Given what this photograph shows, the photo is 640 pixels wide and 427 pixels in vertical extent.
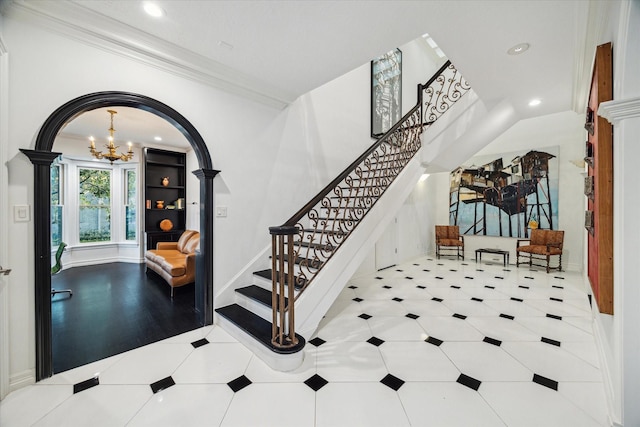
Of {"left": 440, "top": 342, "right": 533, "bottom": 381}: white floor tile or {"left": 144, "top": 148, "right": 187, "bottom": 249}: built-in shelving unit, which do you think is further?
{"left": 144, "top": 148, "right": 187, "bottom": 249}: built-in shelving unit

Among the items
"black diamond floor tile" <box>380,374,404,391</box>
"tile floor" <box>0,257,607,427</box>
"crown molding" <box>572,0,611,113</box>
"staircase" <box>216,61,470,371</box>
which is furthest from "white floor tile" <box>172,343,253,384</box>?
"crown molding" <box>572,0,611,113</box>

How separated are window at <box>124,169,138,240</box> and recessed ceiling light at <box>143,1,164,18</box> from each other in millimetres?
5614

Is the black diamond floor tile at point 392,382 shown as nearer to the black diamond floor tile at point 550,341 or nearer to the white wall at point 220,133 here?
the black diamond floor tile at point 550,341

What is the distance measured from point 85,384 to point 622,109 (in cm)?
395

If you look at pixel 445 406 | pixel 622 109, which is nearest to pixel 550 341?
pixel 445 406

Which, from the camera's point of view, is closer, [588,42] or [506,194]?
[588,42]

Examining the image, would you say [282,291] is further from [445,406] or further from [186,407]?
[445,406]

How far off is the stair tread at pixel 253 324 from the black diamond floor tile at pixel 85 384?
1.08 meters

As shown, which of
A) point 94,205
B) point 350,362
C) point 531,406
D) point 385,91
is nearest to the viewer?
point 531,406

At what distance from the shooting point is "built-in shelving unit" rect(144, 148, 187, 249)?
20.0 feet

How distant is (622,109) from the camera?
1.40 meters

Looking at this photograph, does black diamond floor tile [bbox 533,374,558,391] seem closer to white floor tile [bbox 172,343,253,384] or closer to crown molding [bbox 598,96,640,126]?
crown molding [bbox 598,96,640,126]

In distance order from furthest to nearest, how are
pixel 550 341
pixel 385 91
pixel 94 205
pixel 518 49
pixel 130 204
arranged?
pixel 130 204, pixel 94 205, pixel 385 91, pixel 550 341, pixel 518 49

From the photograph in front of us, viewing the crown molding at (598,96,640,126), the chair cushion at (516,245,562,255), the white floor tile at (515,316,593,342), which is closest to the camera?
the crown molding at (598,96,640,126)
